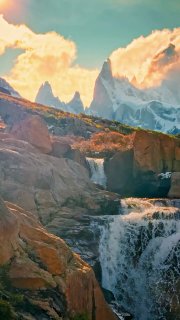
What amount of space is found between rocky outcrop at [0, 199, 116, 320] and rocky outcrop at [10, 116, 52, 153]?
33.4 m

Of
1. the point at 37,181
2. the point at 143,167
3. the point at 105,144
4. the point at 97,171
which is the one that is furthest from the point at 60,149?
the point at 105,144

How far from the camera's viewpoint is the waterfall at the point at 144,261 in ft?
127

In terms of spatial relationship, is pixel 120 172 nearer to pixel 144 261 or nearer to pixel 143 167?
pixel 143 167

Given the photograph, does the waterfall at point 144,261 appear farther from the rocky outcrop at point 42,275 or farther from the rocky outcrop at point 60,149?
the rocky outcrop at point 60,149

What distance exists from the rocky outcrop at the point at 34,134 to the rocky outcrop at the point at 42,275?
33.4 metres

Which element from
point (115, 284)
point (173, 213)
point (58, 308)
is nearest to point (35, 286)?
point (58, 308)

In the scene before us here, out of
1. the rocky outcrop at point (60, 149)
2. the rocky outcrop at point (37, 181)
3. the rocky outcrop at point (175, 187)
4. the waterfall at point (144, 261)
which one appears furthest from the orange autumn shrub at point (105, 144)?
the waterfall at point (144, 261)

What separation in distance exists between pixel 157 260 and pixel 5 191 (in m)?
14.2

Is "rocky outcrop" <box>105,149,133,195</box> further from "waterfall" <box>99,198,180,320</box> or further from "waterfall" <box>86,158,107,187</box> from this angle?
"waterfall" <box>99,198,180,320</box>

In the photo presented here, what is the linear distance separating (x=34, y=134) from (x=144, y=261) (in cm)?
2551

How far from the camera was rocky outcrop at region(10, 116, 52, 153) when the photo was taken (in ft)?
204

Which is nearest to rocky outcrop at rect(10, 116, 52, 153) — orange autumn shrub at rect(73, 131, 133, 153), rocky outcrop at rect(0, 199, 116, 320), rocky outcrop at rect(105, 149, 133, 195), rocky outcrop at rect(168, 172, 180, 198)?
rocky outcrop at rect(105, 149, 133, 195)

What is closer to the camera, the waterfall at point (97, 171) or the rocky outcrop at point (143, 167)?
the rocky outcrop at point (143, 167)

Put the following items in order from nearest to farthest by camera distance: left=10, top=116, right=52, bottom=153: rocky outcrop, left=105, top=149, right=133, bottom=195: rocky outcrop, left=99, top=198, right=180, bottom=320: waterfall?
left=99, top=198, right=180, bottom=320: waterfall → left=10, top=116, right=52, bottom=153: rocky outcrop → left=105, top=149, right=133, bottom=195: rocky outcrop
